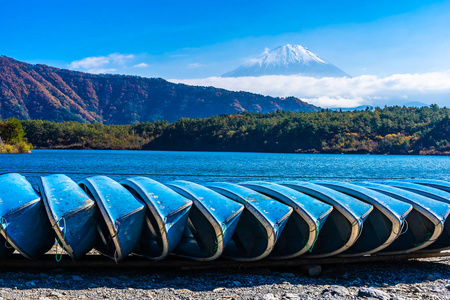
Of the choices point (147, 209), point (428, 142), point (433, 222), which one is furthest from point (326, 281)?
point (428, 142)

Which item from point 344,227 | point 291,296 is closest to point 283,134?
point 344,227

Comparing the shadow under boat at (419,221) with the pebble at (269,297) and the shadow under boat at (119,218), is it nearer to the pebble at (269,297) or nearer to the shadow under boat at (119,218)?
the pebble at (269,297)

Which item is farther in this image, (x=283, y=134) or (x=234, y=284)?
(x=283, y=134)

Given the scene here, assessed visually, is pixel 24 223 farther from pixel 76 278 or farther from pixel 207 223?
pixel 207 223

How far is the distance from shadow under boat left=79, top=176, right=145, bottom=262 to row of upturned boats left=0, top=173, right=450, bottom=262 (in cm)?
1

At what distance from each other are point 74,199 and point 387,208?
4750 mm

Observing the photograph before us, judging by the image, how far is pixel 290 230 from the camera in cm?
761

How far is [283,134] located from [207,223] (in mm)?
111440

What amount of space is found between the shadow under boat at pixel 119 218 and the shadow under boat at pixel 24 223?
0.82 metres

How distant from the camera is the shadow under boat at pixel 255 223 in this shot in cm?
666

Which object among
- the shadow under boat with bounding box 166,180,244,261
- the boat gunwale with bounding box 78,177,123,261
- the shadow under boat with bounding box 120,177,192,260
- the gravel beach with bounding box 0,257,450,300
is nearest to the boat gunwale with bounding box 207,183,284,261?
the shadow under boat with bounding box 166,180,244,261

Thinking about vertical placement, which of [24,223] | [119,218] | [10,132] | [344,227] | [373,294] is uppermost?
[10,132]

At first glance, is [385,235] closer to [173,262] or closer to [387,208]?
[387,208]

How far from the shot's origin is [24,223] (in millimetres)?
6480
